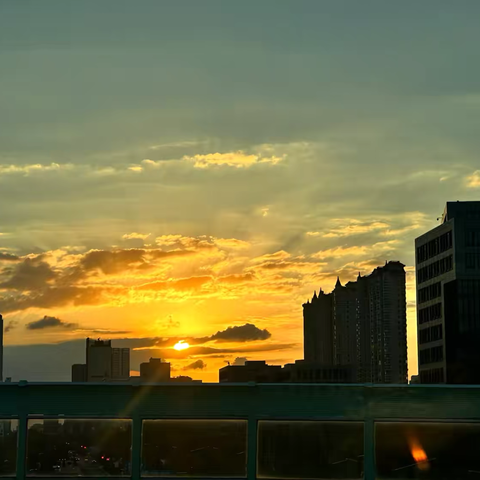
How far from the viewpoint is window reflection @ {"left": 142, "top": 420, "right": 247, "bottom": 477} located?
34.1m

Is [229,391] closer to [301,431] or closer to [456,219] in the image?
[301,431]

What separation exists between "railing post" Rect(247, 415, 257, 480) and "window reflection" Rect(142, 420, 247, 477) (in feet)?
0.51

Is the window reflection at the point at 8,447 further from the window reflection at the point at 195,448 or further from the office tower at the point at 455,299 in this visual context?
the office tower at the point at 455,299

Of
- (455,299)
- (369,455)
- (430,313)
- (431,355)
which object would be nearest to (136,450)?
(369,455)

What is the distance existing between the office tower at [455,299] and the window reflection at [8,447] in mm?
140549

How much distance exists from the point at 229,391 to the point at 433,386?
785 centimetres

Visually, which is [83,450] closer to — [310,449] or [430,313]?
[310,449]

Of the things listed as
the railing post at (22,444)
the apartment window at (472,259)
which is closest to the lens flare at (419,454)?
the railing post at (22,444)

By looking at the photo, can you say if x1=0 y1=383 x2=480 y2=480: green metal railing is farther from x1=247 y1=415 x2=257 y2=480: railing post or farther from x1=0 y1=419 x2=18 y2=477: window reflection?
x1=0 y1=419 x2=18 y2=477: window reflection

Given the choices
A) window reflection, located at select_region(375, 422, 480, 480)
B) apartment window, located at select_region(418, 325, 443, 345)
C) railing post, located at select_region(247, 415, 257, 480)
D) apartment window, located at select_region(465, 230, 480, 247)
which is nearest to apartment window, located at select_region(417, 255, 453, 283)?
apartment window, located at select_region(465, 230, 480, 247)

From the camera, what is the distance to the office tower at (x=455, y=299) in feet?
559

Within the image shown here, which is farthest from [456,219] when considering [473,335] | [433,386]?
[433,386]

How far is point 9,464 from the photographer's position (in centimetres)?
3491

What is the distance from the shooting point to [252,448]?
34.4 meters
